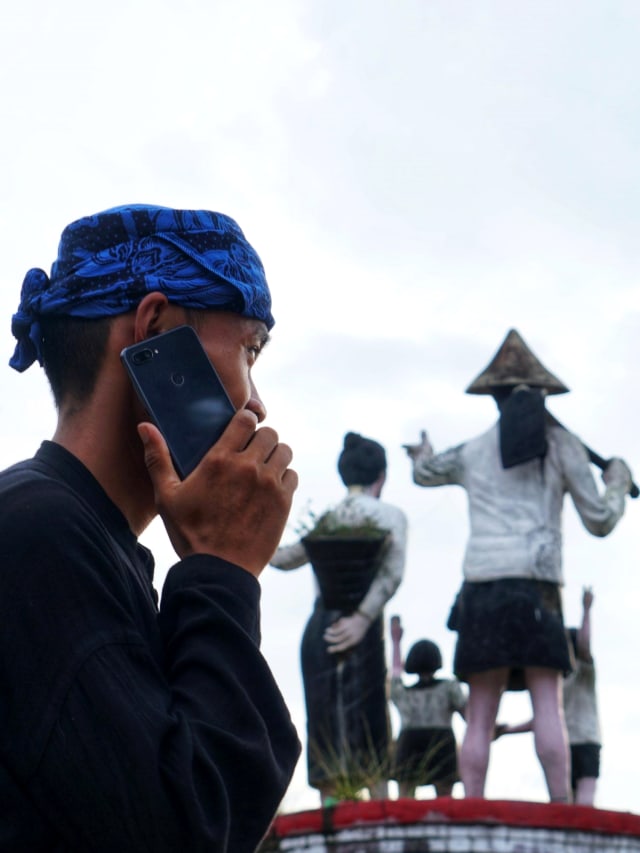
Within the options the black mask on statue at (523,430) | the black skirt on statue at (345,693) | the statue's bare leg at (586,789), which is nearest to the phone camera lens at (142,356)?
the black mask on statue at (523,430)

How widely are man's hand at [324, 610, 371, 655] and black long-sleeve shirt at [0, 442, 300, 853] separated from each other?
7.43m

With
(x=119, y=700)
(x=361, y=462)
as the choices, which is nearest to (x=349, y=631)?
(x=361, y=462)

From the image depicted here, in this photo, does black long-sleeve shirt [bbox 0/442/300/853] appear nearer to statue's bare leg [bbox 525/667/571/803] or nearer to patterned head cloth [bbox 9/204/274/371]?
patterned head cloth [bbox 9/204/274/371]

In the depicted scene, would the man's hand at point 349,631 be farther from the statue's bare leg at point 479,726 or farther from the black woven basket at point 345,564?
the statue's bare leg at point 479,726

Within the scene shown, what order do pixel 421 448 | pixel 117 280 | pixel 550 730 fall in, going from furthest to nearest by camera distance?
pixel 421 448
pixel 550 730
pixel 117 280

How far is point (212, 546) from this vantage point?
1841 mm

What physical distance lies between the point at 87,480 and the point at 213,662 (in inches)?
12.4

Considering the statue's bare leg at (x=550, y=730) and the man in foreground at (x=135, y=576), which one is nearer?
the man in foreground at (x=135, y=576)

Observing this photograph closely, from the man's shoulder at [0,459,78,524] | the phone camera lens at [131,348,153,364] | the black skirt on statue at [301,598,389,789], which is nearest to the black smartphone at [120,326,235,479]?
the phone camera lens at [131,348,153,364]

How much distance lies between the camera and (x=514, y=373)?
879 centimetres

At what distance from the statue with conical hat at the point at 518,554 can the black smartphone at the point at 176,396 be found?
6.20 m

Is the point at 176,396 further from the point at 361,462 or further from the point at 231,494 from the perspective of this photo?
the point at 361,462

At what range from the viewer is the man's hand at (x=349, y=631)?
9203 mm

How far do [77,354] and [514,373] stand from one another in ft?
22.7
